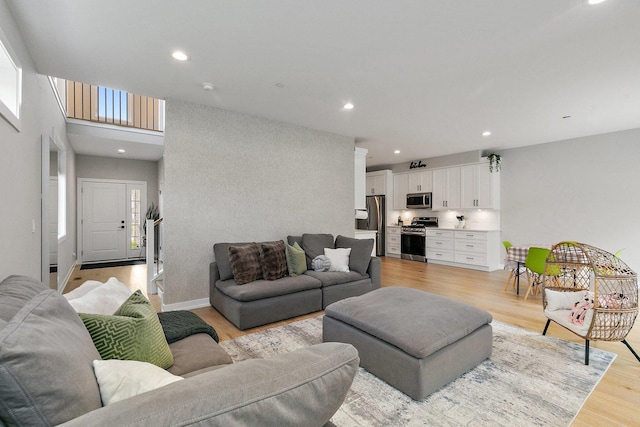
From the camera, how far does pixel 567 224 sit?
222 inches

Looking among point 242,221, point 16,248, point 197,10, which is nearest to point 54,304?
point 16,248

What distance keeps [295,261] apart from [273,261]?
328 mm

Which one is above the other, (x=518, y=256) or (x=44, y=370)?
(x=44, y=370)

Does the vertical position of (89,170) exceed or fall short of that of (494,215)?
it exceeds it

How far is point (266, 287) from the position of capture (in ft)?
11.0

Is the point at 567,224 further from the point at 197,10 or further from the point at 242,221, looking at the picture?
the point at 197,10

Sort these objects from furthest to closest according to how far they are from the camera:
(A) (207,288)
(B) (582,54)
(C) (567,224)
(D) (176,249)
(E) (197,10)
Result: (C) (567,224) < (A) (207,288) < (D) (176,249) < (B) (582,54) < (E) (197,10)

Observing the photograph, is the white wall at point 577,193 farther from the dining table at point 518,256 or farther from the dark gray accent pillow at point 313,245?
the dark gray accent pillow at point 313,245

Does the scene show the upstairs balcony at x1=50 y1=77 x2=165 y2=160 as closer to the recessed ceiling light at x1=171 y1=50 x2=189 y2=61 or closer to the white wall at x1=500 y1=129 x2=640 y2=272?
the recessed ceiling light at x1=171 y1=50 x2=189 y2=61

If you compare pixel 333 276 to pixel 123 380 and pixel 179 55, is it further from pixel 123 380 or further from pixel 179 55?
pixel 123 380

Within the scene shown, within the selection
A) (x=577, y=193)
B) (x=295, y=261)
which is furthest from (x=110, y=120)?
(x=577, y=193)

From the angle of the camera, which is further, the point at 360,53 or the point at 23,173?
the point at 360,53

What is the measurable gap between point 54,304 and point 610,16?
3.56 meters

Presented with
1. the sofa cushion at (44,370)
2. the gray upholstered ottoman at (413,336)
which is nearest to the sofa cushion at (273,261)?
the gray upholstered ottoman at (413,336)
